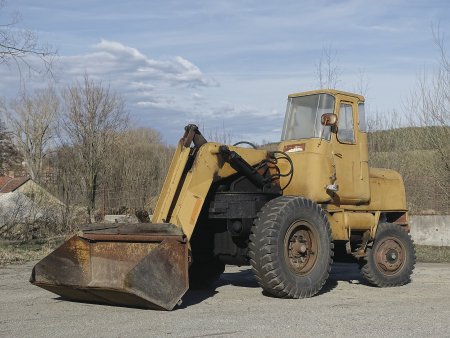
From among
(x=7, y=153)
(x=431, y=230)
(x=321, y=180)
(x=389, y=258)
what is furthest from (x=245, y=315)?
(x=7, y=153)

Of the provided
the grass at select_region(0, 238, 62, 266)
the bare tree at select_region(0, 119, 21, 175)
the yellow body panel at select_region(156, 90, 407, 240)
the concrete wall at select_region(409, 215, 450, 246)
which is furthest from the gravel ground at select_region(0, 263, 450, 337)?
the bare tree at select_region(0, 119, 21, 175)

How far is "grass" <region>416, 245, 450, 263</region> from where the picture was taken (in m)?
16.0

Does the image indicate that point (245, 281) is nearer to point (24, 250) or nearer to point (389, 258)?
point (389, 258)

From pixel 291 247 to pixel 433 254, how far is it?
30.7ft

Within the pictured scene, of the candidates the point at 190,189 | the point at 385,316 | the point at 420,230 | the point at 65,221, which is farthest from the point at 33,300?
the point at 420,230

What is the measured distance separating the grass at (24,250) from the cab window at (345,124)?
8136 millimetres

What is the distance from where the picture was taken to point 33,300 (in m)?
9.17

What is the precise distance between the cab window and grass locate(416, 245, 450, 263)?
266 inches

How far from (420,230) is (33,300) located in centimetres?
1336

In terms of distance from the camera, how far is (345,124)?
10406 mm

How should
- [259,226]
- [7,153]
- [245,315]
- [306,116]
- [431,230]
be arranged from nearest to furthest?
[245,315] → [259,226] → [306,116] → [431,230] → [7,153]

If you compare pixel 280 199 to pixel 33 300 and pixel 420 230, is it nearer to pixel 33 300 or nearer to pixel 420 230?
pixel 33 300

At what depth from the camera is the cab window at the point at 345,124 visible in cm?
1030

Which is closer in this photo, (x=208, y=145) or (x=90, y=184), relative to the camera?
(x=208, y=145)
